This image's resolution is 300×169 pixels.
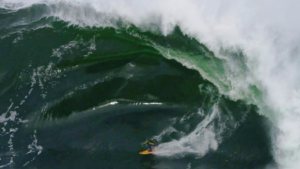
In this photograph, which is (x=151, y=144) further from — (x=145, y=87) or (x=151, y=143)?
(x=145, y=87)

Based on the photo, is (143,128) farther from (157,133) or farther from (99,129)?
(99,129)

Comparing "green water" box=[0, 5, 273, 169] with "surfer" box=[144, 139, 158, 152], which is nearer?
"surfer" box=[144, 139, 158, 152]

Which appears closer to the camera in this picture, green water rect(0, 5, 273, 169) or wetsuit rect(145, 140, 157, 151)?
wetsuit rect(145, 140, 157, 151)

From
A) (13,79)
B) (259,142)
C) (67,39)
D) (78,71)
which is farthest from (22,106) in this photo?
(259,142)

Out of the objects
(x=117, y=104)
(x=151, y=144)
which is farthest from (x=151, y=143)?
(x=117, y=104)

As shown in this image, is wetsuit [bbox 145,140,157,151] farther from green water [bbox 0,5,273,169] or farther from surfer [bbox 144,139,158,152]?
green water [bbox 0,5,273,169]

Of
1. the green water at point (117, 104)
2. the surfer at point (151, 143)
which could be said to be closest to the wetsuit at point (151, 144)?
the surfer at point (151, 143)

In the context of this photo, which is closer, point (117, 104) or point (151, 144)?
point (151, 144)

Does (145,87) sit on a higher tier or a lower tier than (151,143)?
higher

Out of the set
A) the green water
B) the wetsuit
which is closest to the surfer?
the wetsuit
